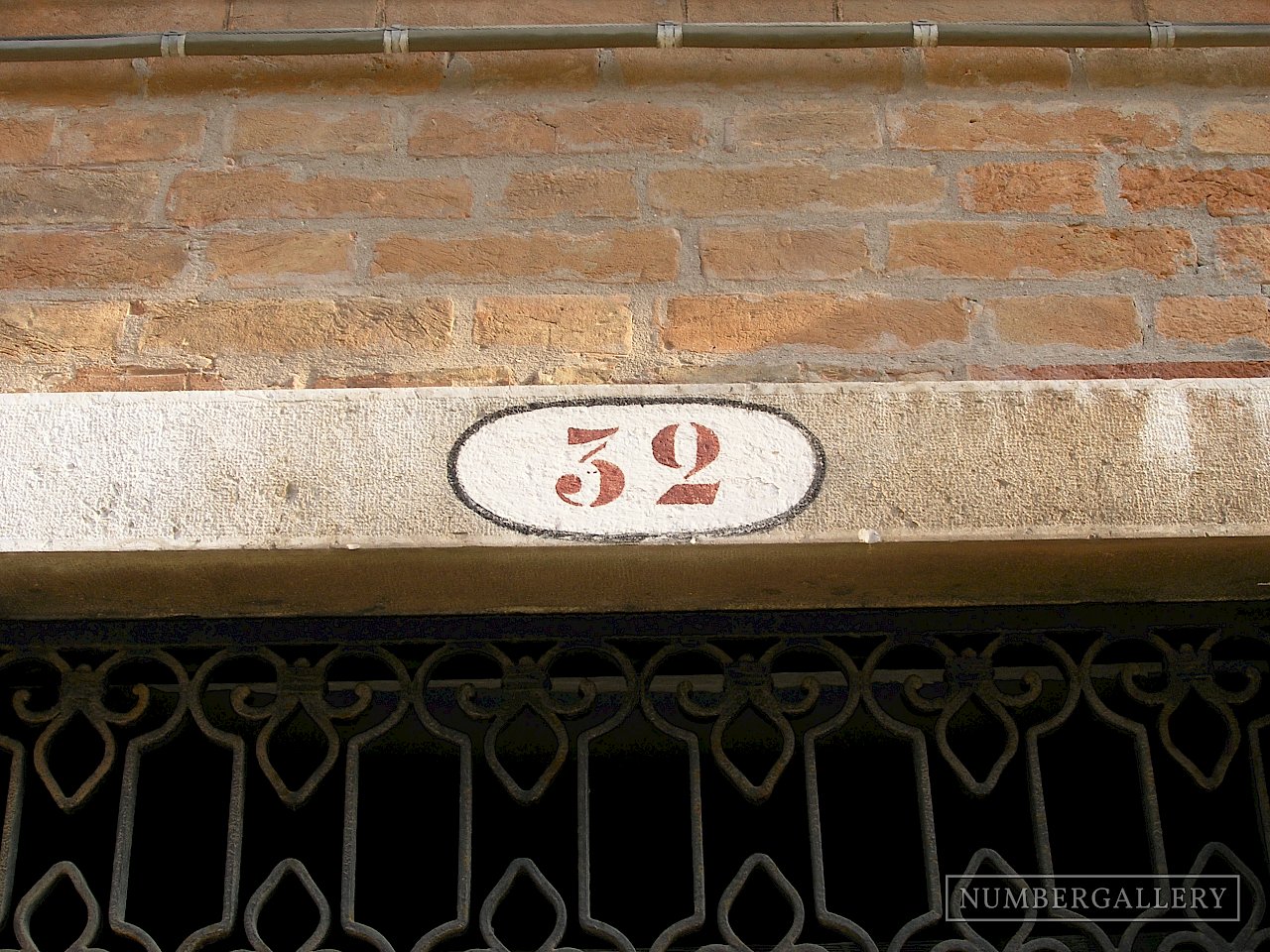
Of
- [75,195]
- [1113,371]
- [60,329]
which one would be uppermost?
[75,195]

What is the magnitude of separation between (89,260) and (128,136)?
0.23 meters

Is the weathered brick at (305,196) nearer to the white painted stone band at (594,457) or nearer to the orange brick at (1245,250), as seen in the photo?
the white painted stone band at (594,457)

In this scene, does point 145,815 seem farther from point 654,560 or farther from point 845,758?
point 845,758

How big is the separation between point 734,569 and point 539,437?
0.30m

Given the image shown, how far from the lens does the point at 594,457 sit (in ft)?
6.16

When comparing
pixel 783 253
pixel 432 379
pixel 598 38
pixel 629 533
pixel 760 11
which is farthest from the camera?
pixel 760 11

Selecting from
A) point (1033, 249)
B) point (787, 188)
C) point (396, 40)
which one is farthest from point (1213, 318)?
point (396, 40)

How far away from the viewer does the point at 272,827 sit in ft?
7.18

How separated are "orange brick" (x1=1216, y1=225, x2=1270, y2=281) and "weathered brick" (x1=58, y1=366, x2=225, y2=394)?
4.57ft

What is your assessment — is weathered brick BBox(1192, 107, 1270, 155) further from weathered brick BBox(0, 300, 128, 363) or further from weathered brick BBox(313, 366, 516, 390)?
weathered brick BBox(0, 300, 128, 363)

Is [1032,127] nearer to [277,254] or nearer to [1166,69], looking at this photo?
[1166,69]

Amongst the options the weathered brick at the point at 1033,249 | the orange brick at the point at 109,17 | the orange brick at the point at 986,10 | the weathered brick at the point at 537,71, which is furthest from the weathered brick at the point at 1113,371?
the orange brick at the point at 109,17

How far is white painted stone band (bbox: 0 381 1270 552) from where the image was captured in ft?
6.04

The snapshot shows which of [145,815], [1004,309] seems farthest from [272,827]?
[1004,309]
